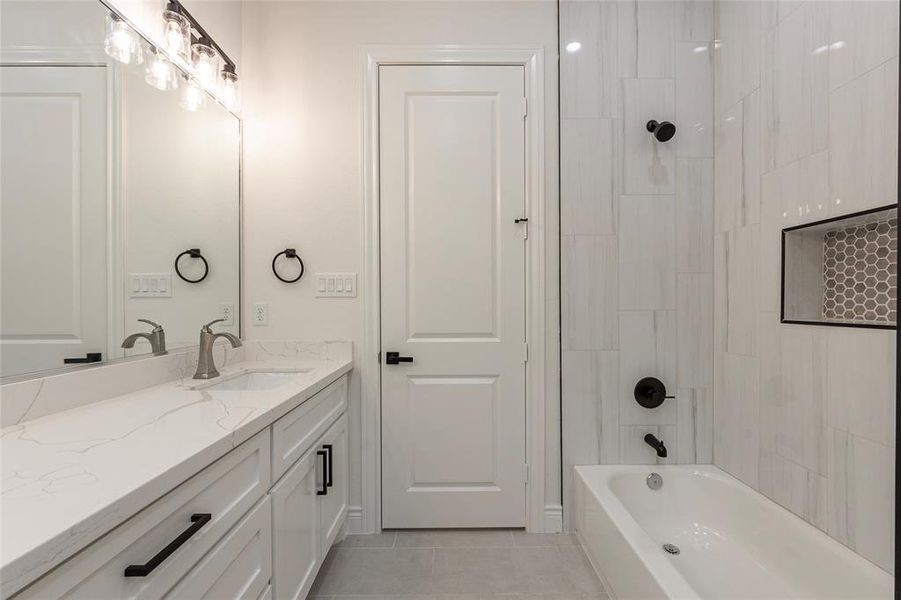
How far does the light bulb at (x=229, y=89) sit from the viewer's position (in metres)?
1.86

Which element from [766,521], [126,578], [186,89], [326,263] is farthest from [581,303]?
[186,89]

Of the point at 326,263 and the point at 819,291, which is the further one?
the point at 326,263

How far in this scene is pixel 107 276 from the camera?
128 cm

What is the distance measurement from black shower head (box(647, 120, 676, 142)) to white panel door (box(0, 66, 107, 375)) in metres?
2.20

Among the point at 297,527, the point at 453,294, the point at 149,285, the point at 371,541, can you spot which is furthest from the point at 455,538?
the point at 149,285

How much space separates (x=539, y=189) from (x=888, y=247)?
1268mm

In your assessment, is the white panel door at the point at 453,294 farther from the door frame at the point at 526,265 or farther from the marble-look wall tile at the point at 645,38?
the marble-look wall tile at the point at 645,38

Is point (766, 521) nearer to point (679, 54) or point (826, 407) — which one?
point (826, 407)

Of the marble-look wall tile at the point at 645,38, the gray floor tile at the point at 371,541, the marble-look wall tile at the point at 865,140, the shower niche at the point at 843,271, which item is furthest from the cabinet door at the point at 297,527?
the marble-look wall tile at the point at 645,38

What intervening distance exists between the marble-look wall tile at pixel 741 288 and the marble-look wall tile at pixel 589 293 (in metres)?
0.50

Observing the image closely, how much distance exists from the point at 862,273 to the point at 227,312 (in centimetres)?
257

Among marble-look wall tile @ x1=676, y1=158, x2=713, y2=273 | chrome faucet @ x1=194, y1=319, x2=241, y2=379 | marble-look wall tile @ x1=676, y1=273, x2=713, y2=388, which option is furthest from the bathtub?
chrome faucet @ x1=194, y1=319, x2=241, y2=379

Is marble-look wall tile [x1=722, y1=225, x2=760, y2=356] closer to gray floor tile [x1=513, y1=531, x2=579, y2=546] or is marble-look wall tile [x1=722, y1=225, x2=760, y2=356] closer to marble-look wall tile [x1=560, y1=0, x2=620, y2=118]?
marble-look wall tile [x1=560, y1=0, x2=620, y2=118]

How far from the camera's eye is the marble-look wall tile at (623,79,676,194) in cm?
200
